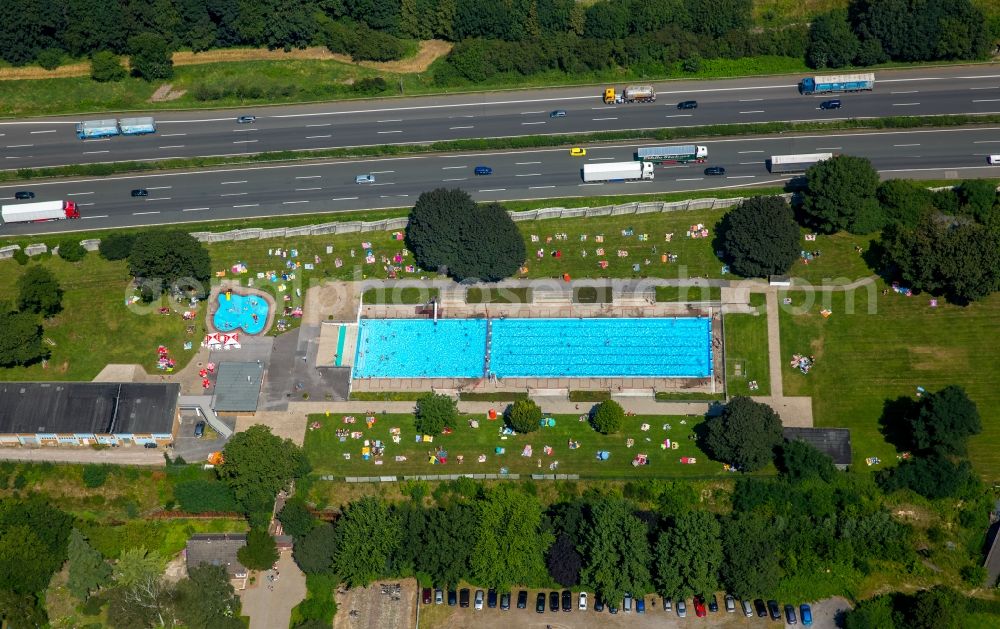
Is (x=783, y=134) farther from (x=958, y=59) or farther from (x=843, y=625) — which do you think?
(x=843, y=625)

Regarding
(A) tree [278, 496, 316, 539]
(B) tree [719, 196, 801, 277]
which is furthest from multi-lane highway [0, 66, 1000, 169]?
(A) tree [278, 496, 316, 539]

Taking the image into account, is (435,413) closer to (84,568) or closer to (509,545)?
(509,545)

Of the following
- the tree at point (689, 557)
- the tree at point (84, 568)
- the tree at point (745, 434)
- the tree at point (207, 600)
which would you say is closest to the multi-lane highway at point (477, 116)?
the tree at point (745, 434)

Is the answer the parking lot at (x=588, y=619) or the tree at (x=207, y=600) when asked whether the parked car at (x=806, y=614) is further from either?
the tree at (x=207, y=600)

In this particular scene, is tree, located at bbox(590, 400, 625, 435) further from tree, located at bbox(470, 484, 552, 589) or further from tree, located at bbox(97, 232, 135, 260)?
tree, located at bbox(97, 232, 135, 260)

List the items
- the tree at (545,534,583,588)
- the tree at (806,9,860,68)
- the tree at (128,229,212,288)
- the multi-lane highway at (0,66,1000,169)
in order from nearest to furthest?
the tree at (545,534,583,588), the tree at (128,229,212,288), the multi-lane highway at (0,66,1000,169), the tree at (806,9,860,68)

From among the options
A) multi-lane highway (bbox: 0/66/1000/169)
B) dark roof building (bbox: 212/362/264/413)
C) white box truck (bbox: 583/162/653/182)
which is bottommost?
dark roof building (bbox: 212/362/264/413)

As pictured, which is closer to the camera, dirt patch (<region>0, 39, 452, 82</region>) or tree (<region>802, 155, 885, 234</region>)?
tree (<region>802, 155, 885, 234</region>)
